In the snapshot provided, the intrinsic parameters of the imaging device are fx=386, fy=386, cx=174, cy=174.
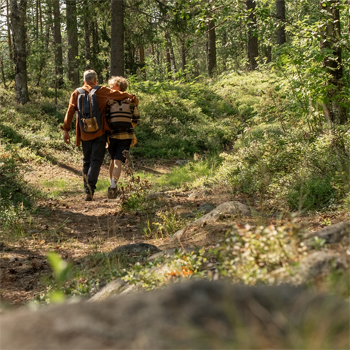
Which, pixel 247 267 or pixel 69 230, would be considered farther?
pixel 69 230

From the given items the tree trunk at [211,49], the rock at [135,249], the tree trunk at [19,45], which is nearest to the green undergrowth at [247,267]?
the rock at [135,249]

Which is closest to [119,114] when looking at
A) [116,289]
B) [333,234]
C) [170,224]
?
[170,224]

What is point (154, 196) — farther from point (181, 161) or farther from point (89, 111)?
point (181, 161)

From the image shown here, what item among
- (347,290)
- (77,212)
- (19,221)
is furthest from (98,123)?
(347,290)

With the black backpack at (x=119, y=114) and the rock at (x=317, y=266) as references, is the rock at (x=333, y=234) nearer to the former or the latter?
the rock at (x=317, y=266)

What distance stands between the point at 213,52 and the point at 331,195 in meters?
19.4

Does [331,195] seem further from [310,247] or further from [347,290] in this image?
[347,290]

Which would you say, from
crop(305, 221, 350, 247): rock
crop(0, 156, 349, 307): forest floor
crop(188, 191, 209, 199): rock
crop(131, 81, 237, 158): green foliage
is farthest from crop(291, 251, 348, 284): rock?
crop(131, 81, 237, 158): green foliage

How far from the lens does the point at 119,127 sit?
23.1 feet

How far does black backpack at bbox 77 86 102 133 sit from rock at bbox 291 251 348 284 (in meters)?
5.34

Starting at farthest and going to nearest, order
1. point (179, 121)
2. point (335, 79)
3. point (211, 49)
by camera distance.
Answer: point (211, 49) < point (179, 121) < point (335, 79)

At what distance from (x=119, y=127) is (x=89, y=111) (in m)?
0.61

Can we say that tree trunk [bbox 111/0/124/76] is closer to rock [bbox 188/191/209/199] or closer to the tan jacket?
the tan jacket

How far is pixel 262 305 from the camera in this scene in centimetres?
147
